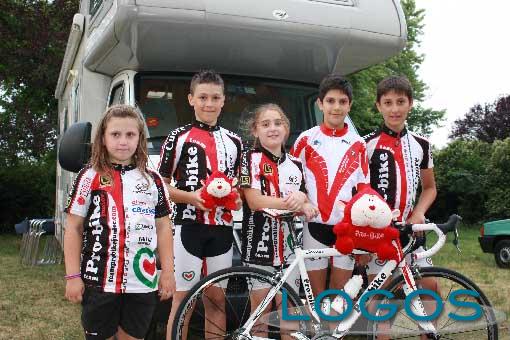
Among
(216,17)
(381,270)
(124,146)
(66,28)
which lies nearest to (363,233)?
(381,270)

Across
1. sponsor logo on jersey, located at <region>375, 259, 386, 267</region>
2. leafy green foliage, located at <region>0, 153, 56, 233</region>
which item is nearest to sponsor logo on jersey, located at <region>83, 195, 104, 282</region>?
sponsor logo on jersey, located at <region>375, 259, 386, 267</region>

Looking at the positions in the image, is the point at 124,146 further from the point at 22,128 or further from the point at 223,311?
the point at 22,128

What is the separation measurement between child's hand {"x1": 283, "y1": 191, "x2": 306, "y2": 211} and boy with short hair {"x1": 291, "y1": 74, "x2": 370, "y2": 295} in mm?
261

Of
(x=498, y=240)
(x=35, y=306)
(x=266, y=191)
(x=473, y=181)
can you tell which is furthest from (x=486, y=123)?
(x=266, y=191)

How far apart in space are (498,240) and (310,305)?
27.1ft

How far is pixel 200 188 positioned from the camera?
3625 millimetres

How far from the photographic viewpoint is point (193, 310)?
11.9 feet

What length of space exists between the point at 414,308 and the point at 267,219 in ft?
3.32

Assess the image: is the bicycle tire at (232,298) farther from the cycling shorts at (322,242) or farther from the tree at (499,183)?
the tree at (499,183)

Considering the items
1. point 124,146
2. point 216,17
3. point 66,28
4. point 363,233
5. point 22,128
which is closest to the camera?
point 124,146

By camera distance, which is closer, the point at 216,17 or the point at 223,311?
the point at 223,311

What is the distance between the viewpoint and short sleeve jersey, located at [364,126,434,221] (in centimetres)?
399

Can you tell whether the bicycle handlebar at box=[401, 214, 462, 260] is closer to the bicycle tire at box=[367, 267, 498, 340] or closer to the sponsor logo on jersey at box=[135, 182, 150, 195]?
the bicycle tire at box=[367, 267, 498, 340]

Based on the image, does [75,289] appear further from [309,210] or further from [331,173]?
[331,173]
